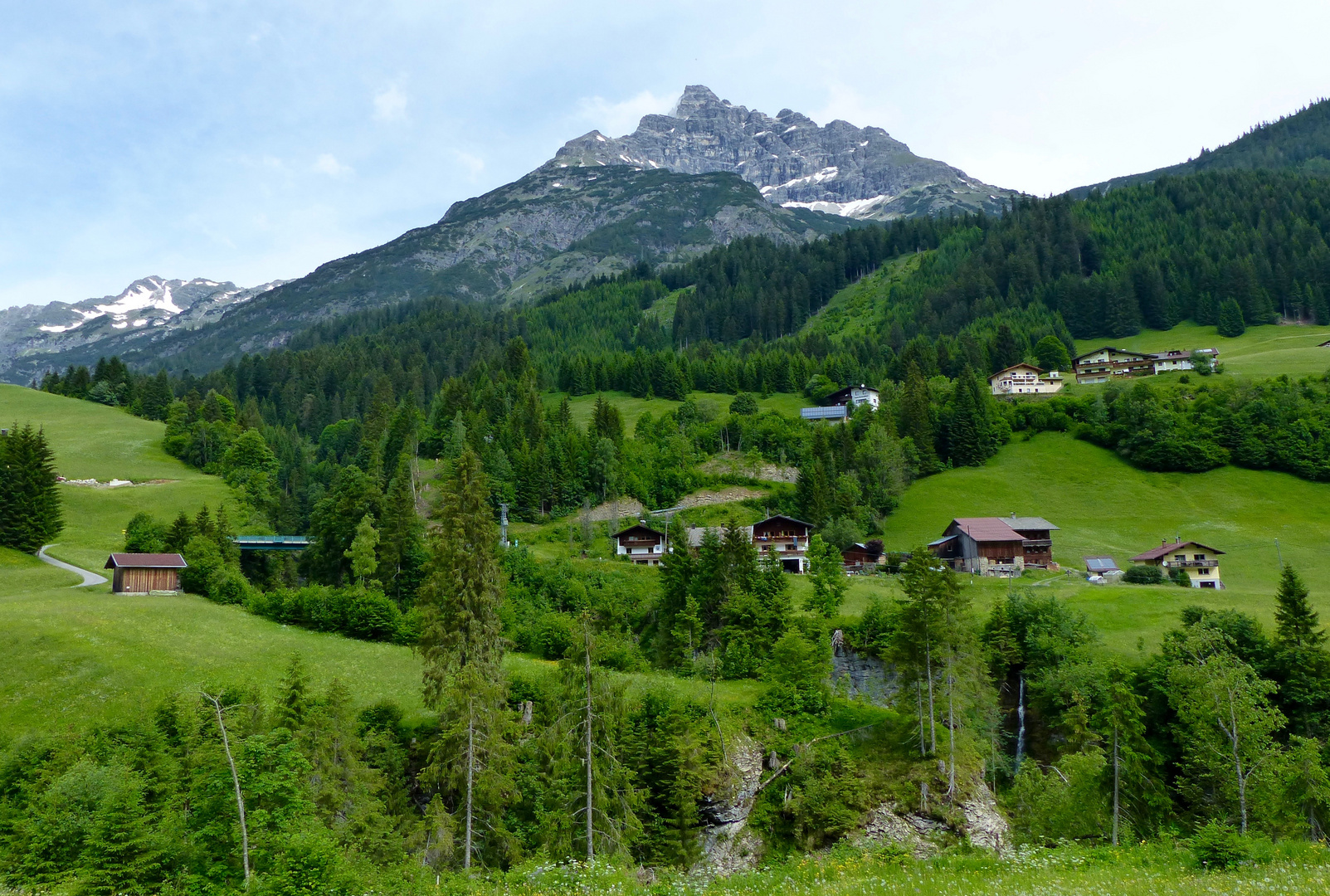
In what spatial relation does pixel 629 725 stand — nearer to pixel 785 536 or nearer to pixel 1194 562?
pixel 785 536

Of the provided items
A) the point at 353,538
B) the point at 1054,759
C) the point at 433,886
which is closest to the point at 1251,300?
the point at 1054,759

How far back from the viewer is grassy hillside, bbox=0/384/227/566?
282ft

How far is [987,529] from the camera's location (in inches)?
3415

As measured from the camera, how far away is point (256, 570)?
292ft

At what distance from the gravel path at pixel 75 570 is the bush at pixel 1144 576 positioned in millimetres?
96215

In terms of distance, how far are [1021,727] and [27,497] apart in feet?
311

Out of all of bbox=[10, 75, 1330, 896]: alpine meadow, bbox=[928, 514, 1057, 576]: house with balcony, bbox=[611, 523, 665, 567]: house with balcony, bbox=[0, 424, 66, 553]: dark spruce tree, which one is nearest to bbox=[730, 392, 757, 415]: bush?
bbox=[10, 75, 1330, 896]: alpine meadow

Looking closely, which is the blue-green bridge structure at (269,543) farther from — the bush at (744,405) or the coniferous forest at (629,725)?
the bush at (744,405)

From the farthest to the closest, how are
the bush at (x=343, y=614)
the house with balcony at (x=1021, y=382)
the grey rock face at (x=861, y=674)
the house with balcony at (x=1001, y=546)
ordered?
the house with balcony at (x=1021, y=382), the house with balcony at (x=1001, y=546), the bush at (x=343, y=614), the grey rock face at (x=861, y=674)

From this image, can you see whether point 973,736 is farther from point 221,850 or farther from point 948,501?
point 948,501

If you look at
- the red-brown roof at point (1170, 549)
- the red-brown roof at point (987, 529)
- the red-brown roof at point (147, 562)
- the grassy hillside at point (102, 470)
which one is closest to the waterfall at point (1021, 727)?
the red-brown roof at point (987, 529)

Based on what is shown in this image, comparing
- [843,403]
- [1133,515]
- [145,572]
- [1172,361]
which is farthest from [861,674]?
[1172,361]

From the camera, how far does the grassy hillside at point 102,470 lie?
85875 millimetres

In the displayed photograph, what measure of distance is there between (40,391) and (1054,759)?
19834cm
